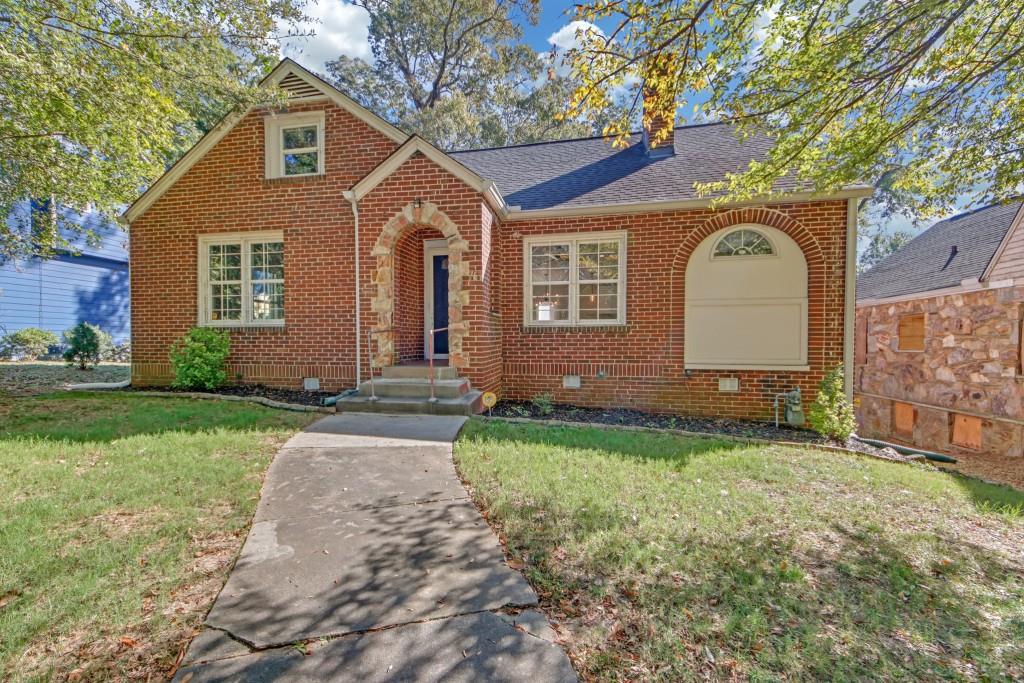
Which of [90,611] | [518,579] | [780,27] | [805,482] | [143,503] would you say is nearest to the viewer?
[90,611]

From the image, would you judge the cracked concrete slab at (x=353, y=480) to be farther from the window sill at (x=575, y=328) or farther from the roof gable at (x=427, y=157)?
the roof gable at (x=427, y=157)

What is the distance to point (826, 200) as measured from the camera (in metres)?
7.74

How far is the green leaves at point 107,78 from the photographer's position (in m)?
6.35

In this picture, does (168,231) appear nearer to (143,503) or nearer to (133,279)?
(133,279)

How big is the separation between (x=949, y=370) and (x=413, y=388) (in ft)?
42.4

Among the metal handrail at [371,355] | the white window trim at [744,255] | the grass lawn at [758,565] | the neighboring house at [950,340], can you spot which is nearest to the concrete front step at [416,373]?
the metal handrail at [371,355]

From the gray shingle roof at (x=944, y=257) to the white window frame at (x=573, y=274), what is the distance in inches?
339

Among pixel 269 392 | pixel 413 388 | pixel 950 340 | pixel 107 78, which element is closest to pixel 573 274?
pixel 413 388

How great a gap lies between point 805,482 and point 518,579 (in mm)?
3619

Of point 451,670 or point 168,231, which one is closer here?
point 451,670

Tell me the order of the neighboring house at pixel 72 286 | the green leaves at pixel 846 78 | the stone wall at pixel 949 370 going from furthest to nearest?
the neighboring house at pixel 72 286 < the stone wall at pixel 949 370 < the green leaves at pixel 846 78

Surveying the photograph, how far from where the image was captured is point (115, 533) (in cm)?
316

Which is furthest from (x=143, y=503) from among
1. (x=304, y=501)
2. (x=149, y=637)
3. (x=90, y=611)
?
(x=149, y=637)

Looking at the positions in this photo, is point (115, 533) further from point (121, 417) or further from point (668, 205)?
point (668, 205)
